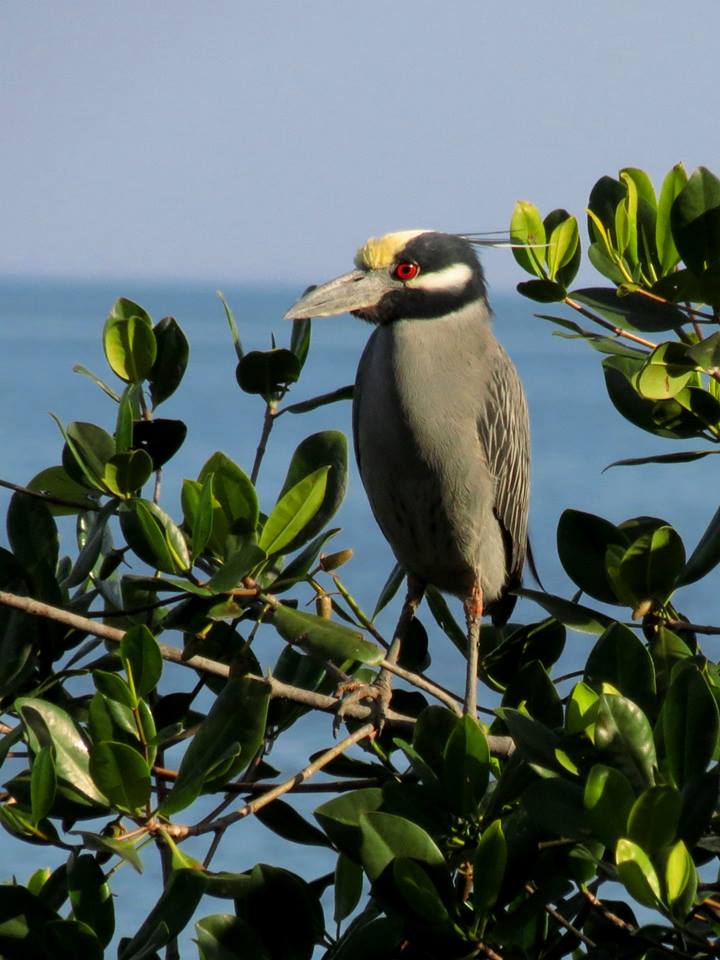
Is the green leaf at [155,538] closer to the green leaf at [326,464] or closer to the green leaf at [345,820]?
the green leaf at [326,464]

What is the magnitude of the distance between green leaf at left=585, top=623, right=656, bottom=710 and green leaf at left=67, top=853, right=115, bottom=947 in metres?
0.61

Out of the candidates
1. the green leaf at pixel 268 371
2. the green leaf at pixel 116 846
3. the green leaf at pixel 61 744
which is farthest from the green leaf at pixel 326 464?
the green leaf at pixel 116 846

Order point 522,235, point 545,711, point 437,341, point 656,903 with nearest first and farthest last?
point 656,903 → point 545,711 → point 522,235 → point 437,341

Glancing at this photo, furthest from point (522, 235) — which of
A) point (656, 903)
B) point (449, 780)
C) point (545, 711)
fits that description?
point (656, 903)

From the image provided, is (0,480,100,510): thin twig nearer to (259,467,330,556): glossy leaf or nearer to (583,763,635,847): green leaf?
(259,467,330,556): glossy leaf

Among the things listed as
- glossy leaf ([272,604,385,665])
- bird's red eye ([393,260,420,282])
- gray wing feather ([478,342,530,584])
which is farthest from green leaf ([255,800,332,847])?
bird's red eye ([393,260,420,282])

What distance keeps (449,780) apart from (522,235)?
90 centimetres

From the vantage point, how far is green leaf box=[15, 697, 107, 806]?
1.43 meters

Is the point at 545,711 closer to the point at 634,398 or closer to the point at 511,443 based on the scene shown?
the point at 634,398

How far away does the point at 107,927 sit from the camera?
149 cm

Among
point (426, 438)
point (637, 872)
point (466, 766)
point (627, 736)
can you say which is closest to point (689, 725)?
point (627, 736)

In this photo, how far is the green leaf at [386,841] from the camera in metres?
1.42

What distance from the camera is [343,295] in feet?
8.50

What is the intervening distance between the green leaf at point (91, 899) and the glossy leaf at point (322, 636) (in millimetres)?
386
